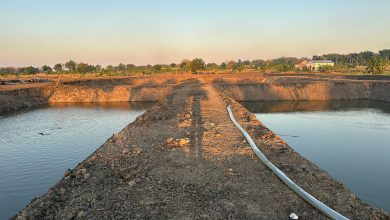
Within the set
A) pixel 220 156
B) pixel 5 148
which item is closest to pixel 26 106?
pixel 5 148

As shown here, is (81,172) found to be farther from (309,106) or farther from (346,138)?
(309,106)

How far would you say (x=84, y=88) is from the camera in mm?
49000

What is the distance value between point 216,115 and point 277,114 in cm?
1336

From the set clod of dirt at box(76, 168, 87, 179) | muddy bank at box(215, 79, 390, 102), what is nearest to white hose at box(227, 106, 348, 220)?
clod of dirt at box(76, 168, 87, 179)

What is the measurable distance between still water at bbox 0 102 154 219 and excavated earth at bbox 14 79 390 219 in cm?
293

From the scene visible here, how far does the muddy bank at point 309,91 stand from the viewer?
4544cm

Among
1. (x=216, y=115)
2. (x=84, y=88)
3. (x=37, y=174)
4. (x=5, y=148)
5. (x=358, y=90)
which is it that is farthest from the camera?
(x=84, y=88)

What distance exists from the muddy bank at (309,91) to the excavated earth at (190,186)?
3222 centimetres

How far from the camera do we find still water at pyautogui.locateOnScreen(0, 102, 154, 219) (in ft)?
41.7

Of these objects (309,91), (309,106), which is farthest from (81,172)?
(309,91)

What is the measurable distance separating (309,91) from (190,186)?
41112 millimetres

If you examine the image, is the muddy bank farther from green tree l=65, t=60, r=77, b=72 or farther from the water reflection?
green tree l=65, t=60, r=77, b=72

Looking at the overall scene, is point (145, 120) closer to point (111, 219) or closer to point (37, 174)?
point (37, 174)

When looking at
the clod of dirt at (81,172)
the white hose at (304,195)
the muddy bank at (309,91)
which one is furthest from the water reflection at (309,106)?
the clod of dirt at (81,172)
